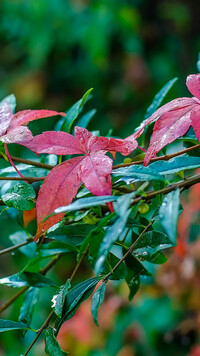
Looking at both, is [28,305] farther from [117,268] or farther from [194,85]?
[194,85]

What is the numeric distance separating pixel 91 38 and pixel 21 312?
6.35 ft

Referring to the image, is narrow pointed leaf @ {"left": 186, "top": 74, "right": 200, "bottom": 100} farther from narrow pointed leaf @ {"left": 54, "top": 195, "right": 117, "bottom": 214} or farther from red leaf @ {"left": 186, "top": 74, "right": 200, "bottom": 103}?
narrow pointed leaf @ {"left": 54, "top": 195, "right": 117, "bottom": 214}

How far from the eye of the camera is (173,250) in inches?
56.7

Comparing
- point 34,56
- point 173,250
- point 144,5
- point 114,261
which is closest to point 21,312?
point 114,261

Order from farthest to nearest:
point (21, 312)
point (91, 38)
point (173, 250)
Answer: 1. point (91, 38)
2. point (173, 250)
3. point (21, 312)

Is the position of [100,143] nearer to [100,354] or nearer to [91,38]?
[100,354]

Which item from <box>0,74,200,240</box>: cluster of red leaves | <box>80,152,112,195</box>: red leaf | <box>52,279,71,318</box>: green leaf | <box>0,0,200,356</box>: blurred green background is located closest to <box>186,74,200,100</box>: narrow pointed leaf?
<box>0,74,200,240</box>: cluster of red leaves

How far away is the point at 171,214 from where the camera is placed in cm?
34

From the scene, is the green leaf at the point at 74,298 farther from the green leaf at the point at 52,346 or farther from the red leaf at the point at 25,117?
the red leaf at the point at 25,117

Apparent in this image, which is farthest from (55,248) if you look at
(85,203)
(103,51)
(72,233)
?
(103,51)

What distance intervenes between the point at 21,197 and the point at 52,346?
0.46 feet

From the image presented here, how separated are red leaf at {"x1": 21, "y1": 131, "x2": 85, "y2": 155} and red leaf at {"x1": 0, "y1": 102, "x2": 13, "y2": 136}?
0.04 m

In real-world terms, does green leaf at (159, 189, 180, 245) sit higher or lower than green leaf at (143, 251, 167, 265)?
higher

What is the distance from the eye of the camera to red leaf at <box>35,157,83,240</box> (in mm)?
402
